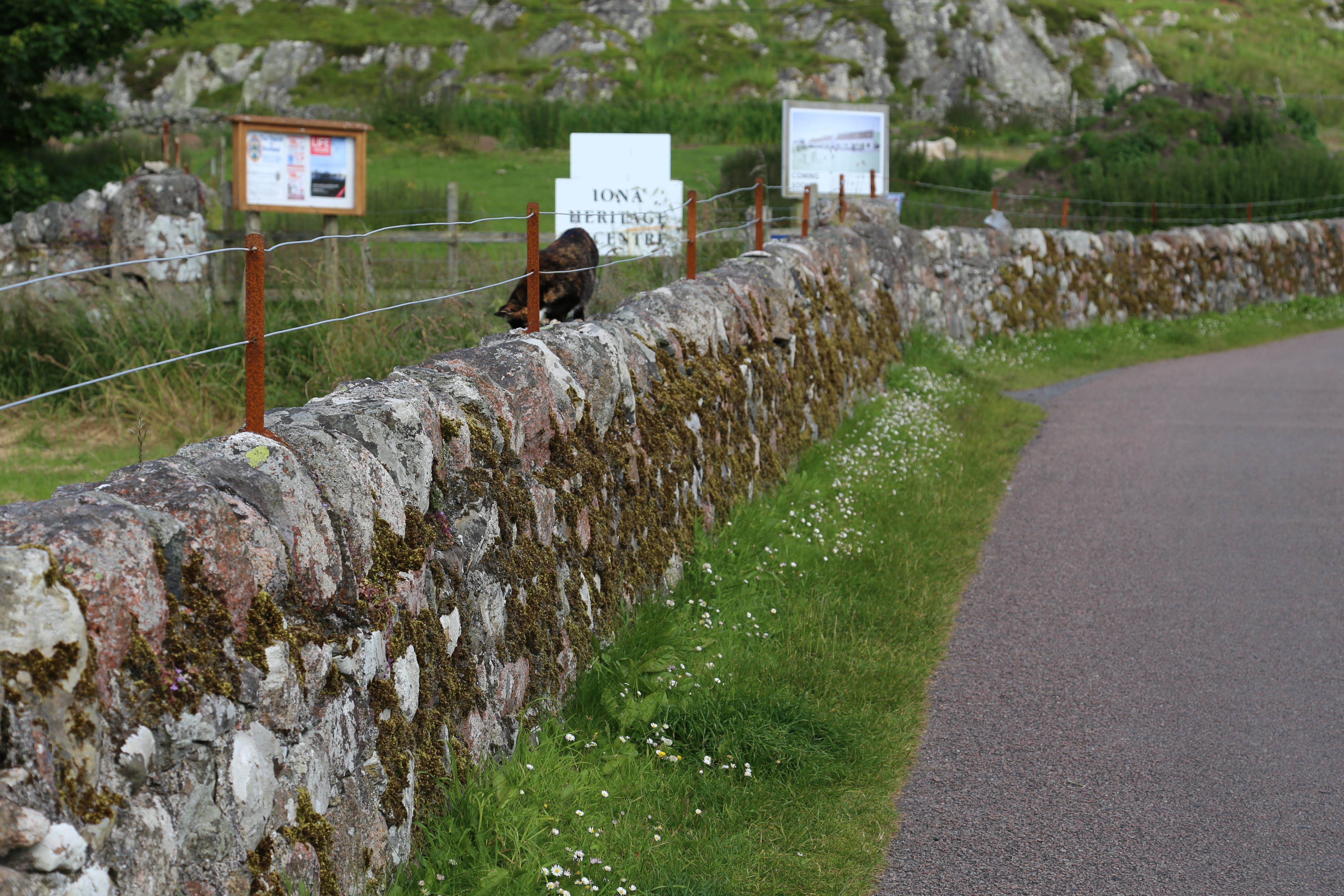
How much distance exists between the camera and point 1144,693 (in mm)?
5383

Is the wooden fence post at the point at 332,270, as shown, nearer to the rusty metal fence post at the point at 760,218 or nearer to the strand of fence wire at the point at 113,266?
the rusty metal fence post at the point at 760,218

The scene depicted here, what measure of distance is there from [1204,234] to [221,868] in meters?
20.5

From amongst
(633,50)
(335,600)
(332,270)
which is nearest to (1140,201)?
(332,270)

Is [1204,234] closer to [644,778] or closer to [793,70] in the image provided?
[644,778]

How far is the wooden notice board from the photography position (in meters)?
13.1

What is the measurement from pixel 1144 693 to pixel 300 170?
10.8 meters

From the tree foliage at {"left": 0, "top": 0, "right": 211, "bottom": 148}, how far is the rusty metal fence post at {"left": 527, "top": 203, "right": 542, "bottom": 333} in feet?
51.3

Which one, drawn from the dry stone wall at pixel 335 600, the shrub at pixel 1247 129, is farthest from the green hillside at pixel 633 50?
the dry stone wall at pixel 335 600

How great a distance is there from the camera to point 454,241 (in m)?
15.0

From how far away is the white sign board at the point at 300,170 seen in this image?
13.1 m

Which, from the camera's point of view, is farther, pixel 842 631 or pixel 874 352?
pixel 874 352

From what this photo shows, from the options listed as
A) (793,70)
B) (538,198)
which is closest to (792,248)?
(538,198)

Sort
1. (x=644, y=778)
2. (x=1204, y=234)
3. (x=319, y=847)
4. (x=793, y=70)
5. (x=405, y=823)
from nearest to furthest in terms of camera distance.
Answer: (x=319, y=847)
(x=405, y=823)
(x=644, y=778)
(x=1204, y=234)
(x=793, y=70)

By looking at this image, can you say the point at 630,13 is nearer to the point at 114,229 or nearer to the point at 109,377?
the point at 114,229
